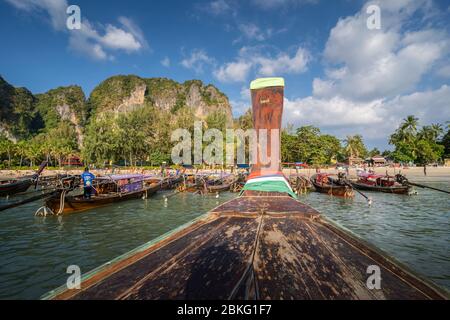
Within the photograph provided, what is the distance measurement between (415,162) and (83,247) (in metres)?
72.6

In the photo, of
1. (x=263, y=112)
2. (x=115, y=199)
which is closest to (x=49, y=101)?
(x=115, y=199)

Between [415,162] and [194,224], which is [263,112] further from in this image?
[415,162]

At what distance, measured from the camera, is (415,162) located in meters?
58.9

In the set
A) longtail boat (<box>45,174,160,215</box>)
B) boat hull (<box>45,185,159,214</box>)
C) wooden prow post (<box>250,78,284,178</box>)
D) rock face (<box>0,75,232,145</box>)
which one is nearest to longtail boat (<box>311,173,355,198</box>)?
longtail boat (<box>45,174,160,215</box>)

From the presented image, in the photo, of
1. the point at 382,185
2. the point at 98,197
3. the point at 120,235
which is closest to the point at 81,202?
the point at 98,197

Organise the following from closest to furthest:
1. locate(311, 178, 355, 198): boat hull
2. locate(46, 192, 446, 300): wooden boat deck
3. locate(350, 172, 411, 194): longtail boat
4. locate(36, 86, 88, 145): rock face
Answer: locate(46, 192, 446, 300): wooden boat deck, locate(311, 178, 355, 198): boat hull, locate(350, 172, 411, 194): longtail boat, locate(36, 86, 88, 145): rock face

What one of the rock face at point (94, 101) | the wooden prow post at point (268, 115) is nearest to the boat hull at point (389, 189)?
the wooden prow post at point (268, 115)

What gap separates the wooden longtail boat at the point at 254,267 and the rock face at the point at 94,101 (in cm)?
11473

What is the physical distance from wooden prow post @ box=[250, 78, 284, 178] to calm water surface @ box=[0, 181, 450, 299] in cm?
497

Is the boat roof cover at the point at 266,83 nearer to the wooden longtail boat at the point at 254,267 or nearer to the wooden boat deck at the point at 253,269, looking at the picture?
the wooden longtail boat at the point at 254,267

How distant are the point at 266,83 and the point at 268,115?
630 millimetres

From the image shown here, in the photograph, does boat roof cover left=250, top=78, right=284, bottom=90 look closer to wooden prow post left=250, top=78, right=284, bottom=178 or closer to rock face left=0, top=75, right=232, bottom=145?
wooden prow post left=250, top=78, right=284, bottom=178

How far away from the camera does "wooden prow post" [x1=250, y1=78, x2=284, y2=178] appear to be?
4.57 metres

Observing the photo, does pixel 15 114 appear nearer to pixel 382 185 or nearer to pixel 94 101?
pixel 94 101
